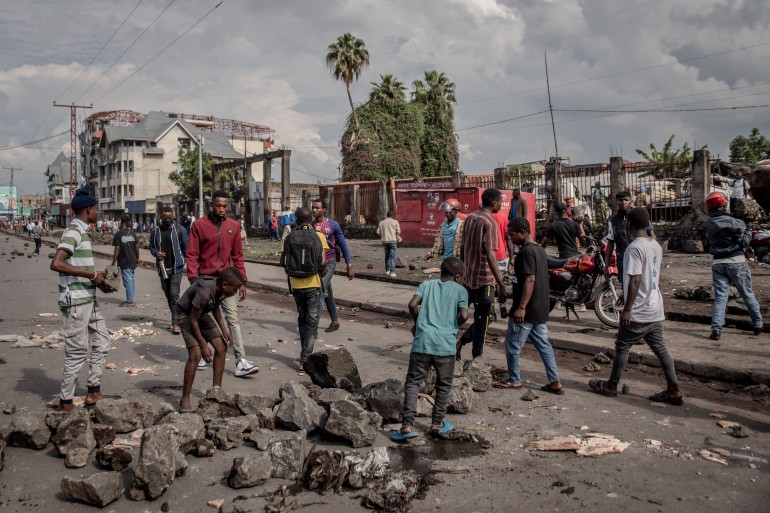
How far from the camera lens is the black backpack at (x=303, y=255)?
23.1 ft

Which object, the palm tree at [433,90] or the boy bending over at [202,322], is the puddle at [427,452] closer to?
the boy bending over at [202,322]

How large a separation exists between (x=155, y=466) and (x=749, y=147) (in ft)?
136

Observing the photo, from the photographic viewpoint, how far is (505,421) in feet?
17.5

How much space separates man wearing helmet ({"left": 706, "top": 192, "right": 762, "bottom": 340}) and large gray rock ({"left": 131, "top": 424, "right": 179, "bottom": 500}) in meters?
6.97

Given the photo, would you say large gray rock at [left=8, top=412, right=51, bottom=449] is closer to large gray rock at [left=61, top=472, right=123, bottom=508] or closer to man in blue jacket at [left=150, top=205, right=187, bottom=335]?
large gray rock at [left=61, top=472, right=123, bottom=508]

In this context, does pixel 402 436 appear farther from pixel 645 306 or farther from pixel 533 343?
pixel 645 306

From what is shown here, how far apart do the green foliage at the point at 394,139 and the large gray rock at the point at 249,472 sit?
131ft

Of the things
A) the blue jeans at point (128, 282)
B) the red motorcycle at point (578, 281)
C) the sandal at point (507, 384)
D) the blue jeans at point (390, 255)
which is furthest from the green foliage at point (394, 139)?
the sandal at point (507, 384)

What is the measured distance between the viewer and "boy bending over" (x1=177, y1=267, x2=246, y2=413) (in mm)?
5543

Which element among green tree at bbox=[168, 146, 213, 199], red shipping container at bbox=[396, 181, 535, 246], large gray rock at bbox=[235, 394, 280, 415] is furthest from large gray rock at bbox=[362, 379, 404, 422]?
green tree at bbox=[168, 146, 213, 199]

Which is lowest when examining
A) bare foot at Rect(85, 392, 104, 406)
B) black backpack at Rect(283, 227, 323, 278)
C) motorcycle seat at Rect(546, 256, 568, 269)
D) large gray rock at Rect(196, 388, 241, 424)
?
bare foot at Rect(85, 392, 104, 406)

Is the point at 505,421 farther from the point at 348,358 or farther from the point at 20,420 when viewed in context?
the point at 20,420

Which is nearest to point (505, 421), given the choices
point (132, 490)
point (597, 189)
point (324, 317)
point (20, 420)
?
point (132, 490)

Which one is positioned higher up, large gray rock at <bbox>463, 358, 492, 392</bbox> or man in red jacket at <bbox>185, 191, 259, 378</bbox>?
man in red jacket at <bbox>185, 191, 259, 378</bbox>
